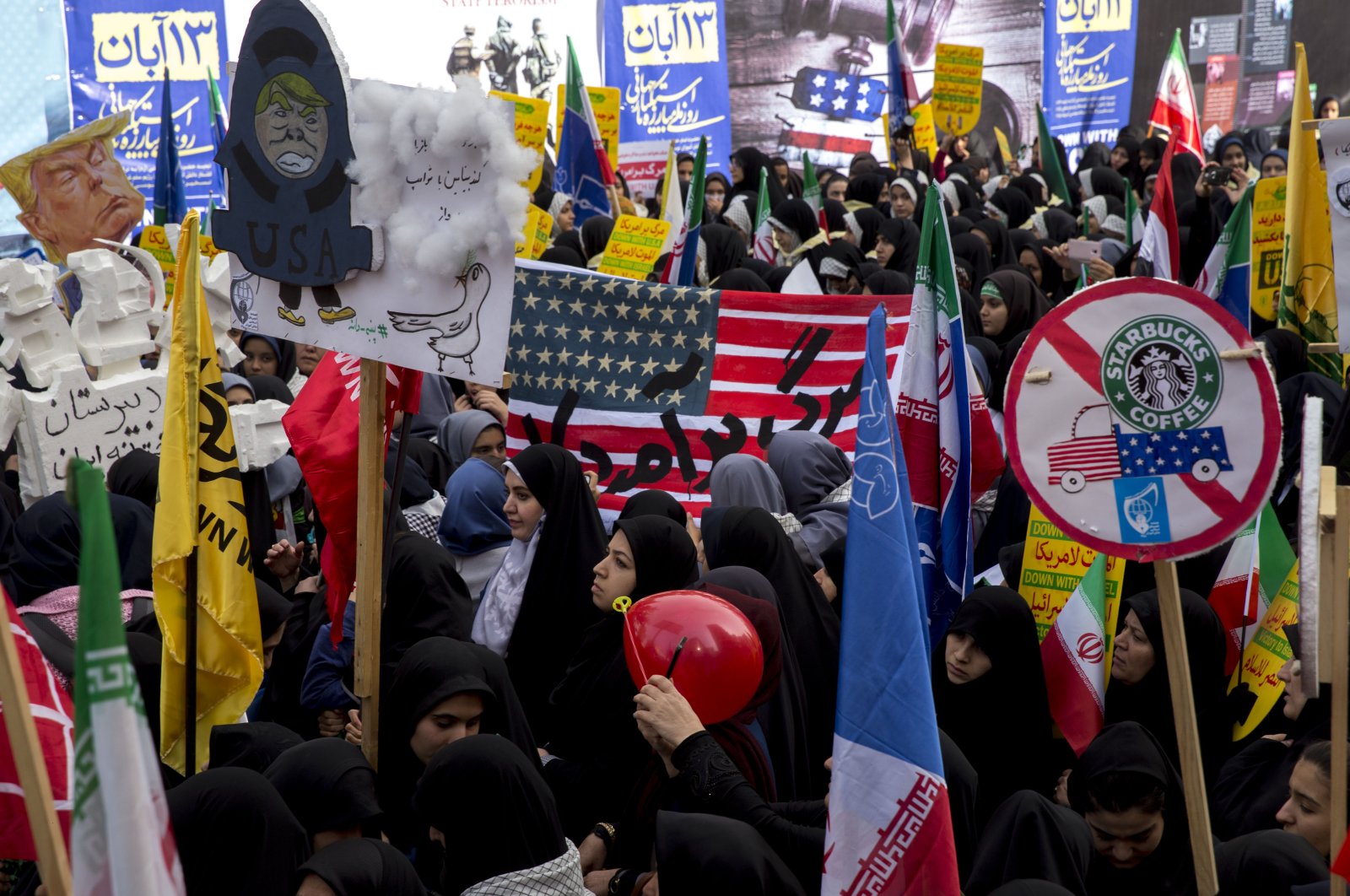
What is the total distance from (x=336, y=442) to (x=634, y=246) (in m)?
3.64

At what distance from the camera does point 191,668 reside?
337cm

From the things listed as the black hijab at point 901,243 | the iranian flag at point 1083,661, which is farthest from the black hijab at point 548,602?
the black hijab at point 901,243

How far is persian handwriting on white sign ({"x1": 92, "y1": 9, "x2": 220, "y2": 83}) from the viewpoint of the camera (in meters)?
13.1

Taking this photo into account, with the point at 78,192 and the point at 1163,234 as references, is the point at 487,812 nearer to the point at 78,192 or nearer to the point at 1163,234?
the point at 1163,234

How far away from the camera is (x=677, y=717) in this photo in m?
2.89

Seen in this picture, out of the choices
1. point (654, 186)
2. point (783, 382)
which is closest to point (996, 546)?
point (783, 382)

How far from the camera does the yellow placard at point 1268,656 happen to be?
141 inches

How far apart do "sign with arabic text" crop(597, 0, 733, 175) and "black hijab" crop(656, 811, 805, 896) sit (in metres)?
13.2

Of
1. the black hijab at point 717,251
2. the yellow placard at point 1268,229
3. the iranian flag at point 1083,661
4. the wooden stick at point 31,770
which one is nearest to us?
the wooden stick at point 31,770

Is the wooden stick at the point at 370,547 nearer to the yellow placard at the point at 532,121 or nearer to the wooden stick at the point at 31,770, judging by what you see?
the wooden stick at the point at 31,770

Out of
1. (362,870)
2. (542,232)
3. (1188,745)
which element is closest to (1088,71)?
(542,232)

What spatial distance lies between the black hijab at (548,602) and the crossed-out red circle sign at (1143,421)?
1746 mm

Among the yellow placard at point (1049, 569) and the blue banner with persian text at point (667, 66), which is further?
the blue banner with persian text at point (667, 66)

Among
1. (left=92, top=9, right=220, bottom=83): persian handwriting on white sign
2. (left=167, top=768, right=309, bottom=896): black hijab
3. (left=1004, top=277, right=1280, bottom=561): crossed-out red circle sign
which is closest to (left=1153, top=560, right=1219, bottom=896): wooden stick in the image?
(left=1004, top=277, right=1280, bottom=561): crossed-out red circle sign
